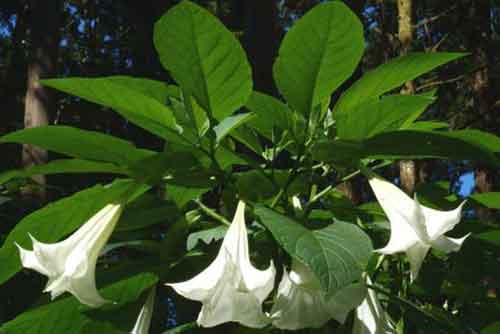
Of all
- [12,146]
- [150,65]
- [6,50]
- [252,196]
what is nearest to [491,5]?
[150,65]

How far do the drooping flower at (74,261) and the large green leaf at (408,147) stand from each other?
0.82 ft

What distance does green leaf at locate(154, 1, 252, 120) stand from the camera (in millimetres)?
648

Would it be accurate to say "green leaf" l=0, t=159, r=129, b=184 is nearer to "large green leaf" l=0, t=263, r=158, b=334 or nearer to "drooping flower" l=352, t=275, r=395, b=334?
"large green leaf" l=0, t=263, r=158, b=334

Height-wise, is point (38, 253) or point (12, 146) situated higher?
point (38, 253)

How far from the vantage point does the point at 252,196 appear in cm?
81

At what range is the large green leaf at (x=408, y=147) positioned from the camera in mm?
646

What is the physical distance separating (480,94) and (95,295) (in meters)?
5.14

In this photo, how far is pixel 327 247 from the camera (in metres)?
0.59

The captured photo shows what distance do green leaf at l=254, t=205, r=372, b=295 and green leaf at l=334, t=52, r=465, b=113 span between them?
0.72 feet

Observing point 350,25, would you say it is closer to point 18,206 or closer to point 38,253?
point 38,253

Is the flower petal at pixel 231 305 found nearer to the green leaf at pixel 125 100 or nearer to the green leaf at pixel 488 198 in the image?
the green leaf at pixel 125 100

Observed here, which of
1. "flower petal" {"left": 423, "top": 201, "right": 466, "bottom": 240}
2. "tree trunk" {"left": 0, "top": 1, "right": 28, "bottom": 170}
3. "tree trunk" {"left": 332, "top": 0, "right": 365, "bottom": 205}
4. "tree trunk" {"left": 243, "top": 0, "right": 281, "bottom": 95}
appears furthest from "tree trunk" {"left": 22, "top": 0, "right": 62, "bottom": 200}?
"flower petal" {"left": 423, "top": 201, "right": 466, "bottom": 240}

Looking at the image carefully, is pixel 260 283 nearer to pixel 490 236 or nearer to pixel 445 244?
pixel 445 244

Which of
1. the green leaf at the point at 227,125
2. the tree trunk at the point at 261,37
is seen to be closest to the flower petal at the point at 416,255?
the green leaf at the point at 227,125
